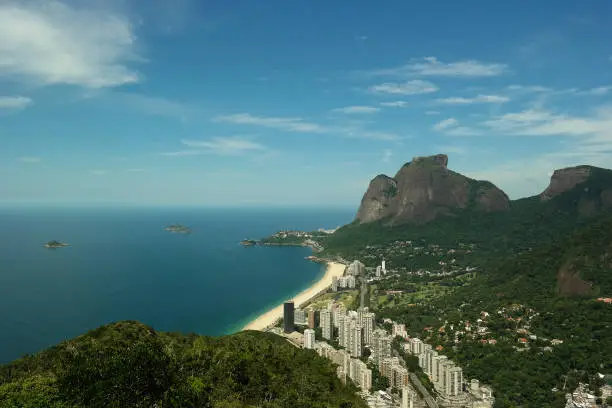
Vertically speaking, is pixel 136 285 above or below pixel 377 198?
below

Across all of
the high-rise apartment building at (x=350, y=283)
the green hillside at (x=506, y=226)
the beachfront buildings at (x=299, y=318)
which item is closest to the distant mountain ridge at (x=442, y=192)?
the green hillside at (x=506, y=226)

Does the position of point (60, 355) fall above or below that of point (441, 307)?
above

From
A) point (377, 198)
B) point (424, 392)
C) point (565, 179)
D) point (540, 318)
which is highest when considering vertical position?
point (565, 179)

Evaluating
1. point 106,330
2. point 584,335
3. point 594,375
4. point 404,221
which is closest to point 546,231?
point 404,221

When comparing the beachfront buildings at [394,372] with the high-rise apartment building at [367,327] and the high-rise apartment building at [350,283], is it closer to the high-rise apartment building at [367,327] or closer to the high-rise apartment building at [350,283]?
the high-rise apartment building at [367,327]

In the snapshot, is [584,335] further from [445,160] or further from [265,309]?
[445,160]

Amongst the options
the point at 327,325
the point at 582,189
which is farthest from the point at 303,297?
the point at 582,189

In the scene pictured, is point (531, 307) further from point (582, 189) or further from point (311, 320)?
point (582, 189)
